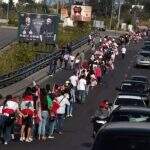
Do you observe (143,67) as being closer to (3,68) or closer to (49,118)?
(3,68)

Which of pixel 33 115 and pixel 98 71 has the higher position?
pixel 33 115

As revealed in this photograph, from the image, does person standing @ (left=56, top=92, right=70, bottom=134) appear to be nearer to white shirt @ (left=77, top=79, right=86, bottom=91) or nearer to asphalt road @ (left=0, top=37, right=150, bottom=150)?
asphalt road @ (left=0, top=37, right=150, bottom=150)

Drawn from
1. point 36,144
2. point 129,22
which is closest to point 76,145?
point 36,144

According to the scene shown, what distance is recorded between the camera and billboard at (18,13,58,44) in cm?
5556

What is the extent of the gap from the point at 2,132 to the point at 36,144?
107 centimetres

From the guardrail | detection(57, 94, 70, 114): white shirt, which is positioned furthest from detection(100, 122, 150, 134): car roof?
the guardrail

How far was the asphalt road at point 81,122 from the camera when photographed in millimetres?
22288

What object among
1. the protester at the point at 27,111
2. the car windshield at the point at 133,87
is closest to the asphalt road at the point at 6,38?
the car windshield at the point at 133,87

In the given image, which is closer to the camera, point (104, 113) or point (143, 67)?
point (104, 113)

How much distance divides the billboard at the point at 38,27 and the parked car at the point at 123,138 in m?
44.3

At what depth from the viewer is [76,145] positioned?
895 inches

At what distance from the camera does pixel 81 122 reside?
97.2 ft

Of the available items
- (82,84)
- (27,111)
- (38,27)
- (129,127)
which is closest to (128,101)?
(27,111)

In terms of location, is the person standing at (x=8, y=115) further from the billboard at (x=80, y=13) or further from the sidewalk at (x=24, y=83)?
the billboard at (x=80, y=13)
